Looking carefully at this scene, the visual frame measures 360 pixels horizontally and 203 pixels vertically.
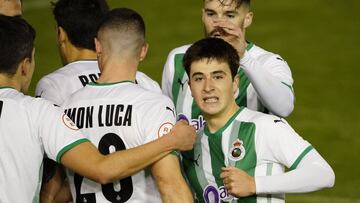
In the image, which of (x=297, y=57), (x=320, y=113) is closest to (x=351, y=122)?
(x=320, y=113)

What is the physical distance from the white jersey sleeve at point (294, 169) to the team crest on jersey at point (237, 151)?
0.25 metres

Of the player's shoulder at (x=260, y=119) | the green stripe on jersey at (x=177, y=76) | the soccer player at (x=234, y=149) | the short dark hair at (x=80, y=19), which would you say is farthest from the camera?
the green stripe on jersey at (x=177, y=76)

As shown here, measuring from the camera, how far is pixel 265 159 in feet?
25.7

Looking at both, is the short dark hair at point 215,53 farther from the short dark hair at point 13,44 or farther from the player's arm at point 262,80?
the short dark hair at point 13,44

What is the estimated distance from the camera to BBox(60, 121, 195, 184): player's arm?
24.4 ft

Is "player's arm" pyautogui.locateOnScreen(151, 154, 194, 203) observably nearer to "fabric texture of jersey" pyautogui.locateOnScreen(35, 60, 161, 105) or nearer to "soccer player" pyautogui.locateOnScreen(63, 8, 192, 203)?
"soccer player" pyautogui.locateOnScreen(63, 8, 192, 203)

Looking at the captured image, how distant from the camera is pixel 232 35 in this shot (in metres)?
8.48

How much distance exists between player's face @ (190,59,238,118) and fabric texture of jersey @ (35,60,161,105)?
37.2 inches

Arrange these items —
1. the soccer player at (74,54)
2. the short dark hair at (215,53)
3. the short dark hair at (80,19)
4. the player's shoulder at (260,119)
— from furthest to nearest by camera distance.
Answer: the short dark hair at (80,19), the soccer player at (74,54), the short dark hair at (215,53), the player's shoulder at (260,119)

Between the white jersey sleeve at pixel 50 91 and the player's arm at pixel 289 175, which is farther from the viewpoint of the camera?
the white jersey sleeve at pixel 50 91

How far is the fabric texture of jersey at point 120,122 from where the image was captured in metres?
7.64

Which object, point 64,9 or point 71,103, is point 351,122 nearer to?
point 64,9

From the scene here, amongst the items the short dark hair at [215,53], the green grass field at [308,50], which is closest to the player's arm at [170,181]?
the short dark hair at [215,53]

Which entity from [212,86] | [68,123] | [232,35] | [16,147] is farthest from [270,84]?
[16,147]
